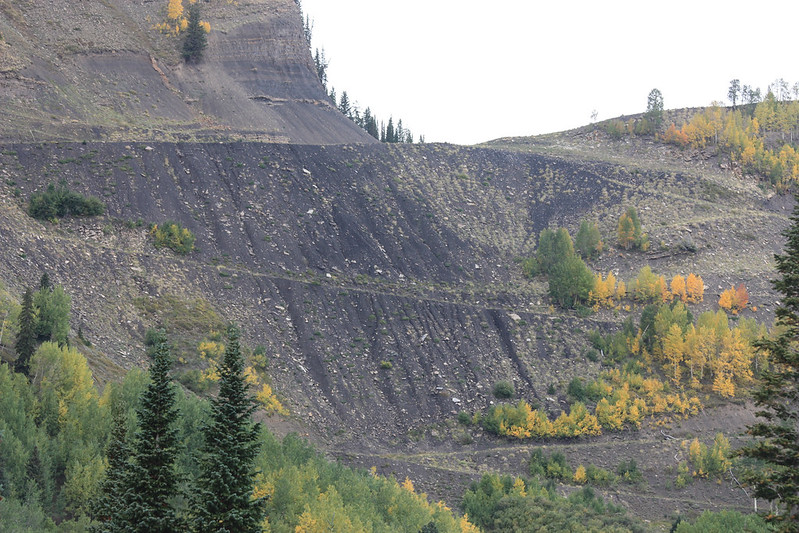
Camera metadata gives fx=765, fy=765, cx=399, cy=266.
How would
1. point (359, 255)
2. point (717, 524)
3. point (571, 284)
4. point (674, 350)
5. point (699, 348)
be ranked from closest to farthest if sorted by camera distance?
1. point (717, 524)
2. point (699, 348)
3. point (674, 350)
4. point (359, 255)
5. point (571, 284)

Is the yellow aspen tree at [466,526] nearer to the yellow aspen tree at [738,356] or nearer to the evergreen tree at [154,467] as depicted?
the evergreen tree at [154,467]

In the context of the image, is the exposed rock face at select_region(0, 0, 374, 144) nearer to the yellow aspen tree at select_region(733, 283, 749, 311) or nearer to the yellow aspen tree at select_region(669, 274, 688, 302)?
the yellow aspen tree at select_region(669, 274, 688, 302)

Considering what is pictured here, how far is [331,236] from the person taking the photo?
71.8 meters

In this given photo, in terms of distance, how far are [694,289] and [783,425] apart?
61.1 meters

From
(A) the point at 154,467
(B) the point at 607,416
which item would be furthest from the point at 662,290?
(A) the point at 154,467

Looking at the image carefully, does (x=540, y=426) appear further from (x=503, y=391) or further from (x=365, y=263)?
A: (x=365, y=263)

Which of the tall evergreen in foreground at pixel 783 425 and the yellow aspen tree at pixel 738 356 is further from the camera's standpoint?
the yellow aspen tree at pixel 738 356

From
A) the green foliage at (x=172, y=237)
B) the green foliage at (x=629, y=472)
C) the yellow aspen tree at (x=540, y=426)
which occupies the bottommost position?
the green foliage at (x=629, y=472)

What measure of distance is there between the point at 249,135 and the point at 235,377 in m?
64.2

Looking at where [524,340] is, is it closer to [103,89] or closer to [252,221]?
[252,221]

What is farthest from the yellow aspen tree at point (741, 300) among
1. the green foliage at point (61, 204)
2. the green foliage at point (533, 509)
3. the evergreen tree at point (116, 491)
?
the evergreen tree at point (116, 491)

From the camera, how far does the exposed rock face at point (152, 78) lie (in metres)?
69.6

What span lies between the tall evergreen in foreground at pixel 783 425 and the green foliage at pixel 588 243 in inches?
2576

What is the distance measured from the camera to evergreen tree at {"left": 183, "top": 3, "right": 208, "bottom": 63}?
286 ft
